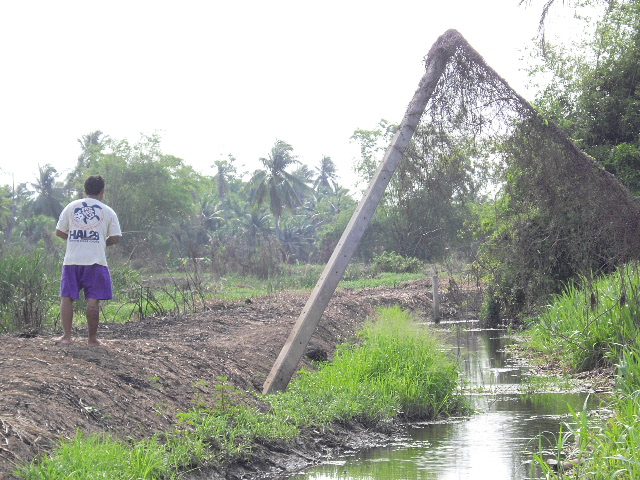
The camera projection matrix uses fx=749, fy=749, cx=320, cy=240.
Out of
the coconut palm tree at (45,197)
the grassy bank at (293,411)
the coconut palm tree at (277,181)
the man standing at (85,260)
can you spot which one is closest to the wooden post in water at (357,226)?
the grassy bank at (293,411)

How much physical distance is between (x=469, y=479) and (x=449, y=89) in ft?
14.7

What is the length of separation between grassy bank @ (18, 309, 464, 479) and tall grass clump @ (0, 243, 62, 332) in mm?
4033

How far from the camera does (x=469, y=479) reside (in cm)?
619

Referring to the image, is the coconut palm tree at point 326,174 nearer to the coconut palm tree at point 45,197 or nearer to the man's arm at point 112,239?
the coconut palm tree at point 45,197

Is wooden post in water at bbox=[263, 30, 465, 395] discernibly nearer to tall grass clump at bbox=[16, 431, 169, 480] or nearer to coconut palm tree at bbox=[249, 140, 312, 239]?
tall grass clump at bbox=[16, 431, 169, 480]

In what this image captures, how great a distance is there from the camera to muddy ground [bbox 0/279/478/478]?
5.38m

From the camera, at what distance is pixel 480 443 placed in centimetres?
733

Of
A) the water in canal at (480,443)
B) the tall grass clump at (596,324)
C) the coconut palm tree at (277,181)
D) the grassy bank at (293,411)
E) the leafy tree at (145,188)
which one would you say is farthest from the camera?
the coconut palm tree at (277,181)

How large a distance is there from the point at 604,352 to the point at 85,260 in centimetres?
709

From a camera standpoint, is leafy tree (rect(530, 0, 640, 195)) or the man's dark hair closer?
the man's dark hair

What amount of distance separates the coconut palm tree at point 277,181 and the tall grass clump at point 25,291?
47873 millimetres

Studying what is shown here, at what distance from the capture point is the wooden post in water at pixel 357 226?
8.22 meters

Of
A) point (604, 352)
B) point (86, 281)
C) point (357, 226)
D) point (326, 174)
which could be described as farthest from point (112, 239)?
point (326, 174)

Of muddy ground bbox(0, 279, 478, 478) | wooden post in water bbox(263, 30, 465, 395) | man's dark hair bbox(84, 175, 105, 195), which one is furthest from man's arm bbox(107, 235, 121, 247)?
wooden post in water bbox(263, 30, 465, 395)
